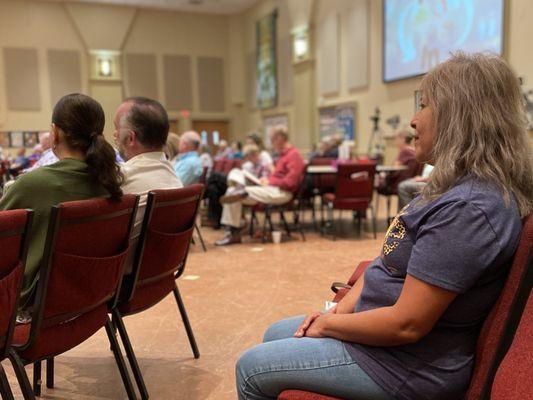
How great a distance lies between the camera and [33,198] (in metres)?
1.52

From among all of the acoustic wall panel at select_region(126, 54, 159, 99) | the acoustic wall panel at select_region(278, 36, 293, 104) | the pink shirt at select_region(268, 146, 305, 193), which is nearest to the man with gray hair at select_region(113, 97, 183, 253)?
the pink shirt at select_region(268, 146, 305, 193)

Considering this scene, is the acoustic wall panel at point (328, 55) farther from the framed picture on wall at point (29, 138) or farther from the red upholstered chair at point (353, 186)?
the framed picture on wall at point (29, 138)

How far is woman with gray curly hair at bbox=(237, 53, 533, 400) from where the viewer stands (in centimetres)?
98

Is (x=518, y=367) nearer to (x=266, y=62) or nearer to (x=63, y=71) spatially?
(x=266, y=62)

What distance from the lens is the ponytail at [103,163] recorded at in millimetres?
1641

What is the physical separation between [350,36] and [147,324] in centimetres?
827

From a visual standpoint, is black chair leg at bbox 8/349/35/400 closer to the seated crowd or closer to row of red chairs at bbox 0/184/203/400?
row of red chairs at bbox 0/184/203/400

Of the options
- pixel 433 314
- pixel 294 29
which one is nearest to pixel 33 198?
pixel 433 314

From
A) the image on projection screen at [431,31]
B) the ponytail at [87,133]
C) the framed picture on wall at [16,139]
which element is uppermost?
the image on projection screen at [431,31]

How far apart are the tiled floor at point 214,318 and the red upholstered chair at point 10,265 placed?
0.89 metres

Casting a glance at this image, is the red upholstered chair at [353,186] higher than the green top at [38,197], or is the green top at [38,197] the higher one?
the green top at [38,197]

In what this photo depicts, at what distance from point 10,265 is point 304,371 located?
0.80 metres

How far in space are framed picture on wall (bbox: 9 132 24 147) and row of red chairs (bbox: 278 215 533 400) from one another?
45.0 feet

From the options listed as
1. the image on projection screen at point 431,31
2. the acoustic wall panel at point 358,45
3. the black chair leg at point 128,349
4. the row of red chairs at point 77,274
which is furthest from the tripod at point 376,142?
the black chair leg at point 128,349
